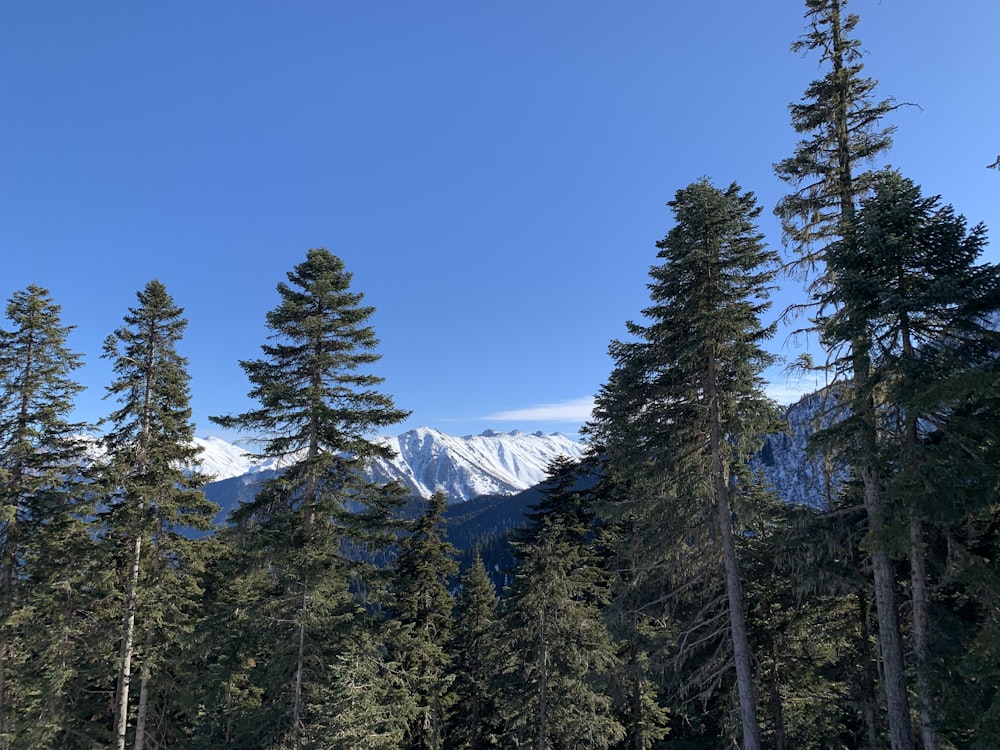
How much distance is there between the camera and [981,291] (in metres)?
8.85

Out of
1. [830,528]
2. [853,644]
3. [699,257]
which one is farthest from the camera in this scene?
[853,644]

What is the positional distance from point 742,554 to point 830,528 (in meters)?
3.02

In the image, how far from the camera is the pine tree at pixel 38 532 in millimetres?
17250

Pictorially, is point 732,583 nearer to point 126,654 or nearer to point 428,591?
point 428,591

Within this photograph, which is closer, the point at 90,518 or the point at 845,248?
the point at 845,248

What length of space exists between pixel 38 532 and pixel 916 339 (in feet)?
87.4

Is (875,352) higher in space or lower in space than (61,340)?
lower

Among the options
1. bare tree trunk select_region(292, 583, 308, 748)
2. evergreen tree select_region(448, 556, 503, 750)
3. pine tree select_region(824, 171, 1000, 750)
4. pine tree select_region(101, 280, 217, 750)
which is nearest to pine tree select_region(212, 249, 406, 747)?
bare tree trunk select_region(292, 583, 308, 748)

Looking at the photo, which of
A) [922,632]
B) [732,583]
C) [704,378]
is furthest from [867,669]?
[704,378]

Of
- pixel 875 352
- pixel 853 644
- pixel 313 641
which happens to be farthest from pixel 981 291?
pixel 313 641

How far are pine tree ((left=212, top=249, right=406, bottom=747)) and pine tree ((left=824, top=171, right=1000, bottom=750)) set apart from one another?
1141 cm

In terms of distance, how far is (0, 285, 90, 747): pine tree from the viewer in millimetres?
17250

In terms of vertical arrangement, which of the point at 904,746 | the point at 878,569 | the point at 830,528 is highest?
the point at 830,528

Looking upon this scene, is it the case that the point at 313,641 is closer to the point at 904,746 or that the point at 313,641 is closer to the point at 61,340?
the point at 904,746
